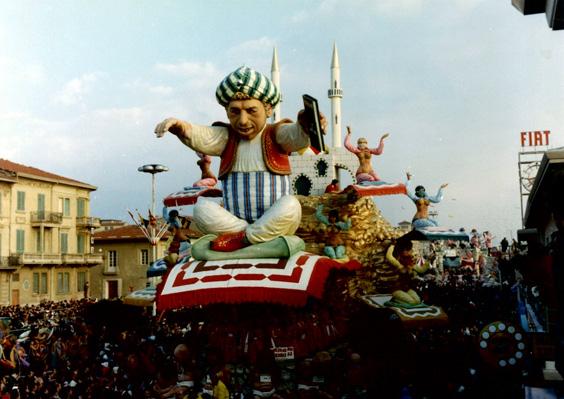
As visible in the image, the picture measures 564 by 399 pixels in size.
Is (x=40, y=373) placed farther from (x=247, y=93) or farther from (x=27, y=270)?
(x=27, y=270)

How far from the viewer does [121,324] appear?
13406 mm

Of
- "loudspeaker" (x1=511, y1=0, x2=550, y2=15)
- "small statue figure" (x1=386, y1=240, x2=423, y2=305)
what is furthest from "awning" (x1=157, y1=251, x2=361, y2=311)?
"loudspeaker" (x1=511, y1=0, x2=550, y2=15)

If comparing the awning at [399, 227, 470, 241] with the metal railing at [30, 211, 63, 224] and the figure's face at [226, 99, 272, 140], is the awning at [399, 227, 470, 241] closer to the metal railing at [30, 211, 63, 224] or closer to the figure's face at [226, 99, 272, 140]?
the figure's face at [226, 99, 272, 140]

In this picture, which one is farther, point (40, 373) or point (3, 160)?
point (3, 160)

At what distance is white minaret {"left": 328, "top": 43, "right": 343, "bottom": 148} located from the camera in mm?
40969

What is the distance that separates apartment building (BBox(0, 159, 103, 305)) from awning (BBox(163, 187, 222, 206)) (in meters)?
29.4

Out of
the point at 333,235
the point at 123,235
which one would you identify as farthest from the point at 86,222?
the point at 333,235

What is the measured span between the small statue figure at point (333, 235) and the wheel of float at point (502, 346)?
7.72 feet

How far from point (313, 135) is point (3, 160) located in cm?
3678

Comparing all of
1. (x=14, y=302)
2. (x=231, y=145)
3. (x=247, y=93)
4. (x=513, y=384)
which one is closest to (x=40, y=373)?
(x=231, y=145)

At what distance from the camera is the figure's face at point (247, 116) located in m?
8.59

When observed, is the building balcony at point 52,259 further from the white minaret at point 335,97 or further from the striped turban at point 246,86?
the striped turban at point 246,86

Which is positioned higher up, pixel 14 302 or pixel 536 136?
pixel 536 136

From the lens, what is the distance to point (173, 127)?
28.4 ft
